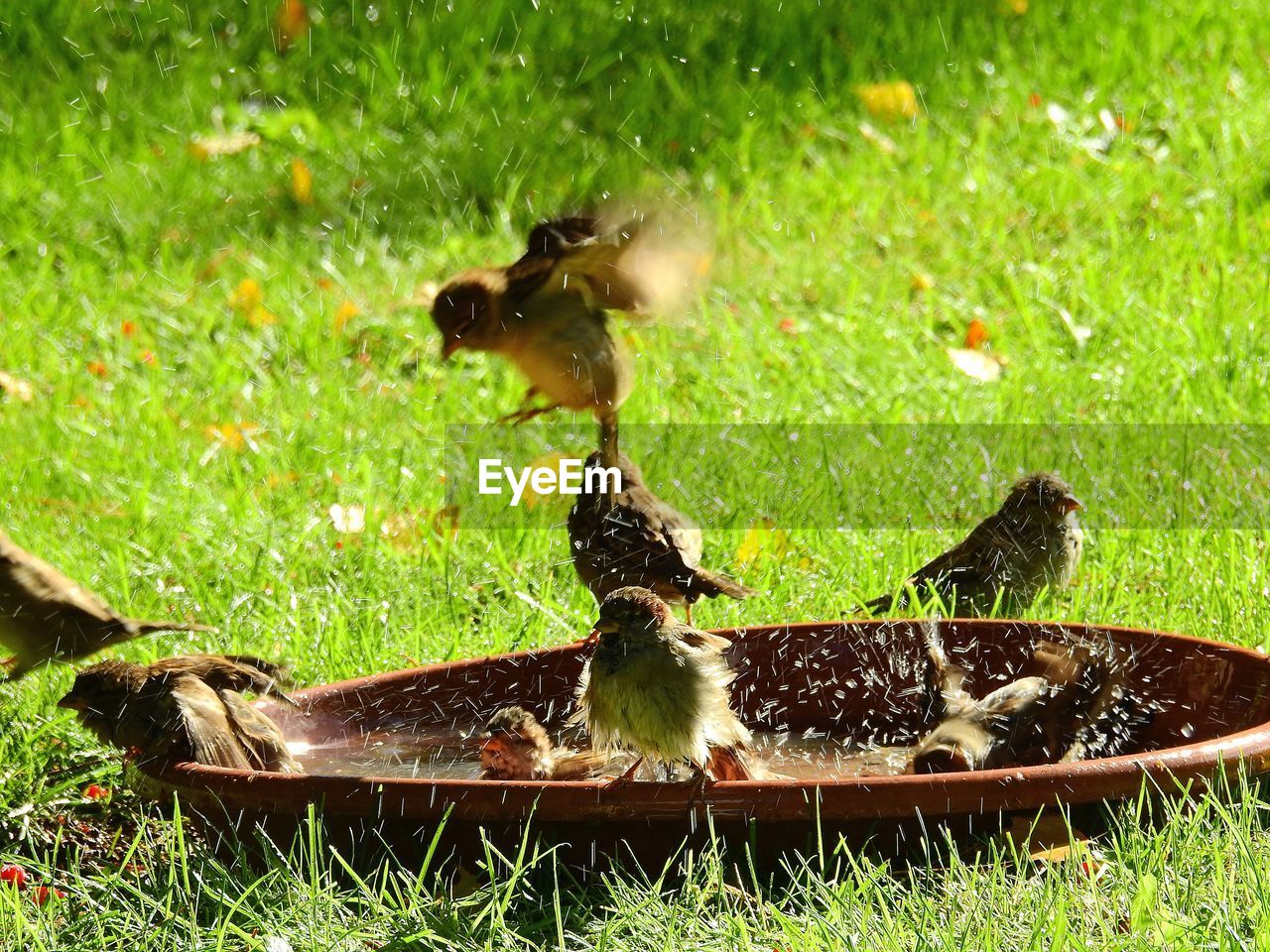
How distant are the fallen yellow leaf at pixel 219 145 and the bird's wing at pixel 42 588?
530cm

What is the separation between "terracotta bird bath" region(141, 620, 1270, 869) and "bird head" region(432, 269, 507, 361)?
0.87 m

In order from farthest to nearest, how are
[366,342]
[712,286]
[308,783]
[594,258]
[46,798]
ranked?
1. [712,286]
2. [366,342]
3. [594,258]
4. [46,798]
5. [308,783]

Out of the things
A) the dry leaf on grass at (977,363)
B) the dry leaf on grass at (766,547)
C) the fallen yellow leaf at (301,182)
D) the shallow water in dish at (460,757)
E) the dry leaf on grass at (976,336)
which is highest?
the fallen yellow leaf at (301,182)

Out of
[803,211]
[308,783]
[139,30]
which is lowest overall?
[308,783]

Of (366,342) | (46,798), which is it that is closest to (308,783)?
(46,798)

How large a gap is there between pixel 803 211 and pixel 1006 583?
3.71 metres

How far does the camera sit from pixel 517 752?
12.7ft

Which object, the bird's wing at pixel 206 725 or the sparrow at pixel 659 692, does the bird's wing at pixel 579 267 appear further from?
the bird's wing at pixel 206 725

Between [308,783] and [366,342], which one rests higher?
[366,342]

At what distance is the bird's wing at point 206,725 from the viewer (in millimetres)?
3691

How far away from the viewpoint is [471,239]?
8.43 metres

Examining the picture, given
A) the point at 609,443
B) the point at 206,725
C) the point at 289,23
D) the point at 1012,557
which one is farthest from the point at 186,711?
the point at 289,23

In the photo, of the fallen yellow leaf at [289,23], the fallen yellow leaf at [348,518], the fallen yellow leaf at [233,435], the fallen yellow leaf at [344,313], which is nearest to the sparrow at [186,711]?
the fallen yellow leaf at [348,518]

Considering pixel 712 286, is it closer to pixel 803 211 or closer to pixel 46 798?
pixel 803 211
